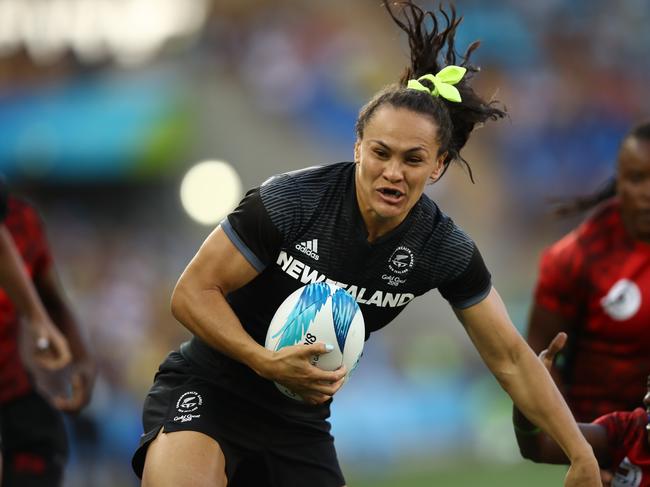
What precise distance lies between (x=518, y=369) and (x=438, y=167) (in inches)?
32.9

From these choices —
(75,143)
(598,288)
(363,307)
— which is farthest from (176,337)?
(363,307)

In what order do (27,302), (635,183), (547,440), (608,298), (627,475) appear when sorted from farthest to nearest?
(608,298)
(635,183)
(27,302)
(547,440)
(627,475)

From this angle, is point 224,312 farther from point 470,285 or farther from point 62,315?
point 62,315

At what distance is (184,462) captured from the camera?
14.3 ft

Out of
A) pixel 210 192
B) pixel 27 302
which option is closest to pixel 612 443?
pixel 27 302

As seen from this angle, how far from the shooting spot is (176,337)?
13898 millimetres

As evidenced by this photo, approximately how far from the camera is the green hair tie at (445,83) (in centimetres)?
471

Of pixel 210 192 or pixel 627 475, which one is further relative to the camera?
pixel 210 192

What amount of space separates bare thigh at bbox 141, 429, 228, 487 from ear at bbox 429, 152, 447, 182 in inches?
50.5

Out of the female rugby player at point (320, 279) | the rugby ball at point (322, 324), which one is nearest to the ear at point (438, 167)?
the female rugby player at point (320, 279)

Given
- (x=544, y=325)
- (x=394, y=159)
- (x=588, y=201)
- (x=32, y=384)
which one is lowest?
(x=32, y=384)

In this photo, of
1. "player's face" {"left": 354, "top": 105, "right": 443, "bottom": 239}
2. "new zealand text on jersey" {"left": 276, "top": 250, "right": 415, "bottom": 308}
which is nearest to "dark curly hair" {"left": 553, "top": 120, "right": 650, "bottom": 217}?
"new zealand text on jersey" {"left": 276, "top": 250, "right": 415, "bottom": 308}

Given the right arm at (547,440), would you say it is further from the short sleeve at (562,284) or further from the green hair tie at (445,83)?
the short sleeve at (562,284)

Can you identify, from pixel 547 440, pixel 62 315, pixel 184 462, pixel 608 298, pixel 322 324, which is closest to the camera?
pixel 322 324
